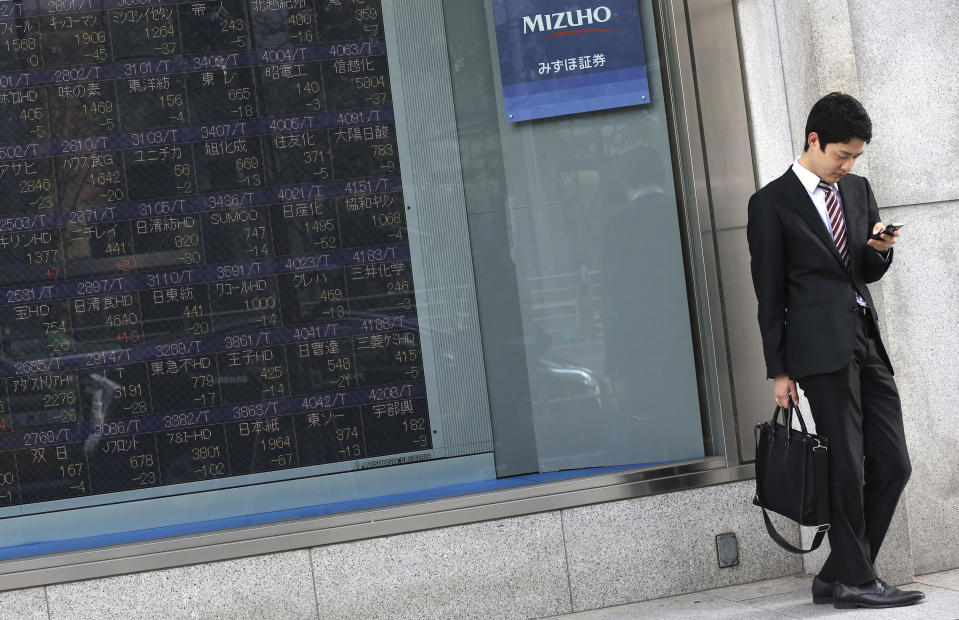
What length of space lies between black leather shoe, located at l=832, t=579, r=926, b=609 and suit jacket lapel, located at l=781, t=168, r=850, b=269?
4.42 feet

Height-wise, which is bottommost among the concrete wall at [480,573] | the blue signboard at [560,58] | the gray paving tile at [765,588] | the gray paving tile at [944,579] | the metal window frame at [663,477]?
the gray paving tile at [944,579]

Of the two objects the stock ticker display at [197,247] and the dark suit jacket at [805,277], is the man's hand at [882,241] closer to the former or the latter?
the dark suit jacket at [805,277]

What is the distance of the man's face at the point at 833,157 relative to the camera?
4.41m

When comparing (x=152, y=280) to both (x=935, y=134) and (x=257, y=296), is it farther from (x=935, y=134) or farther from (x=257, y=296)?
(x=935, y=134)

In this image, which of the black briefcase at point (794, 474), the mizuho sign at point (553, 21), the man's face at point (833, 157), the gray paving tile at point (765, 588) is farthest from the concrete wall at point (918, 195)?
the mizuho sign at point (553, 21)

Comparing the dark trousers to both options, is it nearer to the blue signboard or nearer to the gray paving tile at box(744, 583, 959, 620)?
the gray paving tile at box(744, 583, 959, 620)

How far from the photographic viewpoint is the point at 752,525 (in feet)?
17.3

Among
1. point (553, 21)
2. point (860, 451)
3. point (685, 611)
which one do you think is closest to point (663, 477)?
point (685, 611)

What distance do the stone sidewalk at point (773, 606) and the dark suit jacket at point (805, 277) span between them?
1.02 metres

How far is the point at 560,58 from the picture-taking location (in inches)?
210

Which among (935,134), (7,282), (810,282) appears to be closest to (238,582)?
(7,282)

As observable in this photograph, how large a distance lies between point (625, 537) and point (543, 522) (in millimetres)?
410

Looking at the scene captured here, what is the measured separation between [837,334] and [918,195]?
1.16 m

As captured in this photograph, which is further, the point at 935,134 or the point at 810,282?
the point at 935,134
